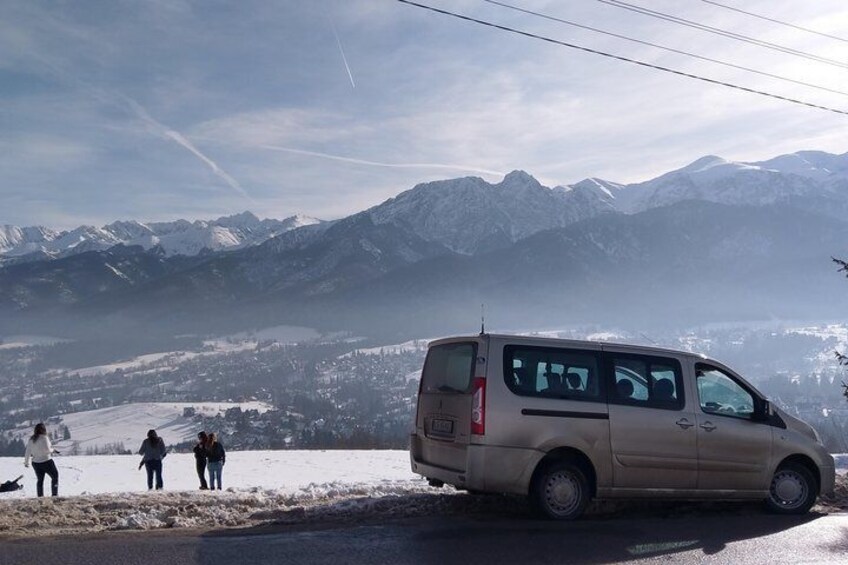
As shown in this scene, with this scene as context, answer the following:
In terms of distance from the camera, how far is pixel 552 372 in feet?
30.1

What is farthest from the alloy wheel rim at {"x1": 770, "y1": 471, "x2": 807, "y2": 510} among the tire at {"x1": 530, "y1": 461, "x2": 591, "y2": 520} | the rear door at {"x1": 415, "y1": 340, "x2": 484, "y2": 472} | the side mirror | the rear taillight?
the rear door at {"x1": 415, "y1": 340, "x2": 484, "y2": 472}

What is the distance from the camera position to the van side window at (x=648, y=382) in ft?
30.8

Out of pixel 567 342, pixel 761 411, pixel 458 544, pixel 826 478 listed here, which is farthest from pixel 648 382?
pixel 458 544

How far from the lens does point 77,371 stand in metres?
A: 197

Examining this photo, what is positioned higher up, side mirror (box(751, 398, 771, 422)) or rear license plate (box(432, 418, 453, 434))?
side mirror (box(751, 398, 771, 422))

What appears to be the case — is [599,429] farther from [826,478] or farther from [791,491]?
[826,478]

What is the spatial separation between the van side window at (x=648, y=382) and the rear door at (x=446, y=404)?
1.72 meters

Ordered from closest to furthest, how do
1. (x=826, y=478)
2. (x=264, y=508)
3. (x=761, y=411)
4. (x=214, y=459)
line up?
(x=264, y=508), (x=761, y=411), (x=826, y=478), (x=214, y=459)

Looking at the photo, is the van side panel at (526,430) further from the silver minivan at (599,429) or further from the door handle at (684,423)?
the door handle at (684,423)

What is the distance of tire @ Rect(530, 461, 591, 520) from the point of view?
8.91 meters

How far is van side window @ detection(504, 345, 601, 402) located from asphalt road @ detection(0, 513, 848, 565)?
1.42 m

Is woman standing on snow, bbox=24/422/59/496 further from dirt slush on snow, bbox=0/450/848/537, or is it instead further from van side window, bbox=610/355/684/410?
van side window, bbox=610/355/684/410

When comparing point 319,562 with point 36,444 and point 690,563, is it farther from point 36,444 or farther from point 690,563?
point 36,444

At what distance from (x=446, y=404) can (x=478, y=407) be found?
680 mm
